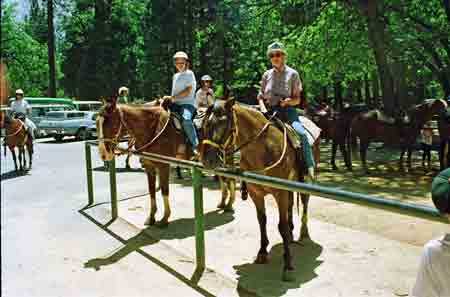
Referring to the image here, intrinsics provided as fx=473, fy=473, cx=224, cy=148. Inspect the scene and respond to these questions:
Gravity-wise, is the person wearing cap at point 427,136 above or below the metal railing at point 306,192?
below

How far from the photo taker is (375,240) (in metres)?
6.21

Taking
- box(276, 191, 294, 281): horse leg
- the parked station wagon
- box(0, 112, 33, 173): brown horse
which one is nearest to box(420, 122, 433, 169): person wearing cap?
box(276, 191, 294, 281): horse leg

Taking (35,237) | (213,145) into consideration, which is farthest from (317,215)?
(35,237)

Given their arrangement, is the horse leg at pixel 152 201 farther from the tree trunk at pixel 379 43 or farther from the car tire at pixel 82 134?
the car tire at pixel 82 134

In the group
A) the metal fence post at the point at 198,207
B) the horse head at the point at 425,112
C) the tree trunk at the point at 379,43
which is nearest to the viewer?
the metal fence post at the point at 198,207

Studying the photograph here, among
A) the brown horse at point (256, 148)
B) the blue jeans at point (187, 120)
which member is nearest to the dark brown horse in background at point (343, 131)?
the blue jeans at point (187, 120)

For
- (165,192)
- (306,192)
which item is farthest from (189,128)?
(306,192)

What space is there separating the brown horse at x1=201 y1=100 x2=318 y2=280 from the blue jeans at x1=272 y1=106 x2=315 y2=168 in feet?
0.50

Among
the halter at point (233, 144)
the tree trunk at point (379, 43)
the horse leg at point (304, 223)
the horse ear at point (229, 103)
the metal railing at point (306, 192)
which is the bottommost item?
the horse leg at point (304, 223)

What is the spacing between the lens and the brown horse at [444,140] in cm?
1197

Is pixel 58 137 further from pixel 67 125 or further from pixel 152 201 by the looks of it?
pixel 152 201

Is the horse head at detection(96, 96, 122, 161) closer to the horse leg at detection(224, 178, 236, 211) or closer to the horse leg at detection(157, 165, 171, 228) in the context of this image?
the horse leg at detection(157, 165, 171, 228)

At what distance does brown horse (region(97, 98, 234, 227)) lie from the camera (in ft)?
23.0

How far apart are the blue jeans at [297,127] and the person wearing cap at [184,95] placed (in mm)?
2085
